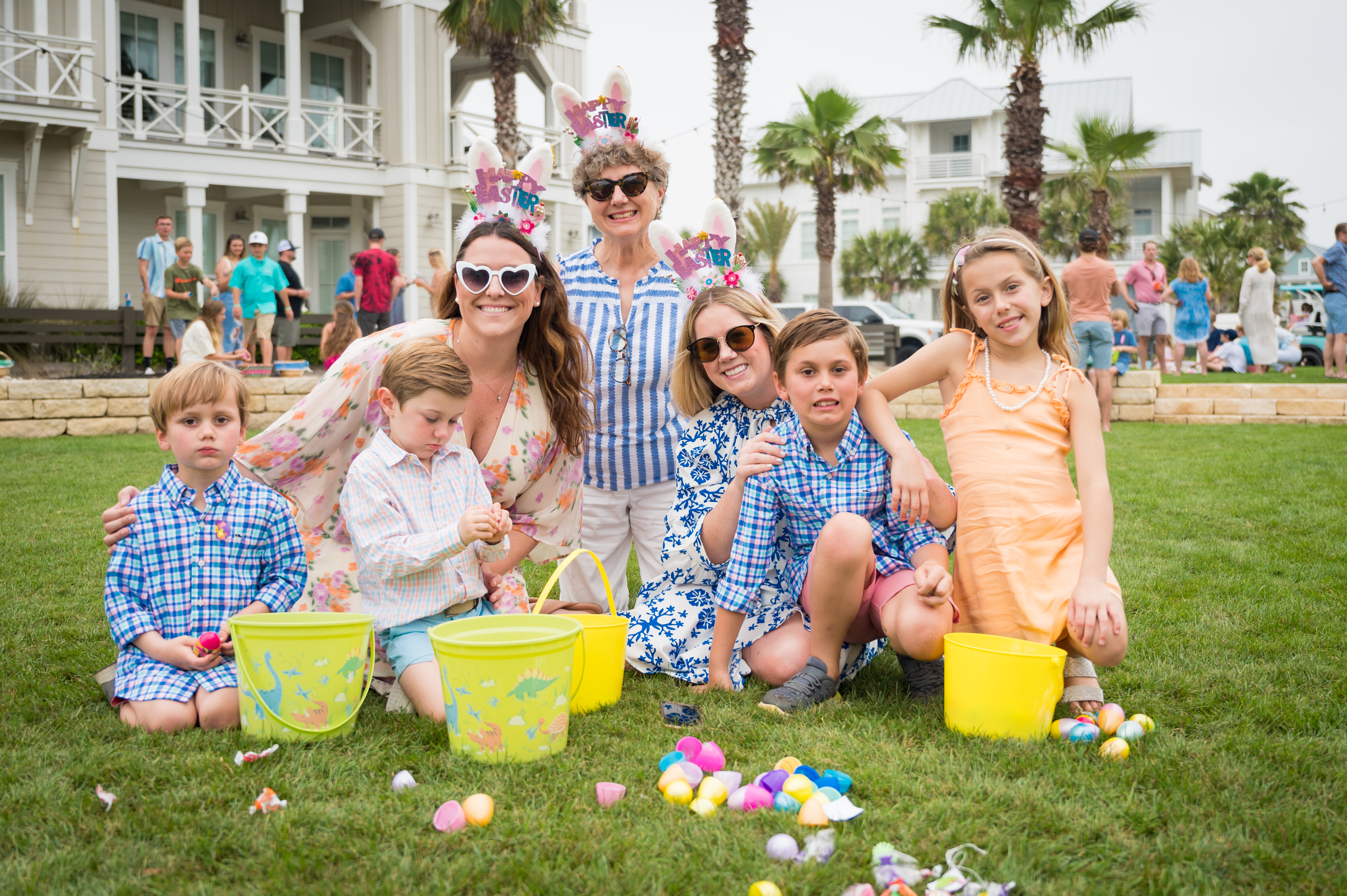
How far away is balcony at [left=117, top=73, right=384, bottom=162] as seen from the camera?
1598cm

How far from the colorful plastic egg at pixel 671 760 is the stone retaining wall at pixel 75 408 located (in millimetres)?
7822

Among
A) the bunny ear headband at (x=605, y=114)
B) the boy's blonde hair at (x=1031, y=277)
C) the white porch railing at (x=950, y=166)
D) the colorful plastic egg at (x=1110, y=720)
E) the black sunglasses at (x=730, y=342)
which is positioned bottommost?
the colorful plastic egg at (x=1110, y=720)

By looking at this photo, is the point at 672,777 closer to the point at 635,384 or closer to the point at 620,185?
the point at 635,384

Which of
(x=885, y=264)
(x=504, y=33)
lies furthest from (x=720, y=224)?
(x=885, y=264)

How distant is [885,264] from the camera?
40844mm

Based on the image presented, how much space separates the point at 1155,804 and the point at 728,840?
3.18 ft

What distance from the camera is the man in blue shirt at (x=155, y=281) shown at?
12016 millimetres

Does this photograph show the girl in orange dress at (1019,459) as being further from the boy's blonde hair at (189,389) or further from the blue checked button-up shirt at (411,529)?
the boy's blonde hair at (189,389)

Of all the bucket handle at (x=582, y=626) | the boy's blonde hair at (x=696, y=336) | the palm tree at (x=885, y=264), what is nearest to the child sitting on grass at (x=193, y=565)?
the bucket handle at (x=582, y=626)

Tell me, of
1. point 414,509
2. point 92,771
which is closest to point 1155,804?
point 414,509

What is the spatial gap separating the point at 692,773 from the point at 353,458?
1680 millimetres

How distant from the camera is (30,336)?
12672 millimetres

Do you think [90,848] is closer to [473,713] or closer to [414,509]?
[473,713]

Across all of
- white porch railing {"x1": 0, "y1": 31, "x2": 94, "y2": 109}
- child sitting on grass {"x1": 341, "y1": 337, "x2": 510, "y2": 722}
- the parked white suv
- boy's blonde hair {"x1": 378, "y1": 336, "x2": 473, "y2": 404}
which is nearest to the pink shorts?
child sitting on grass {"x1": 341, "y1": 337, "x2": 510, "y2": 722}
